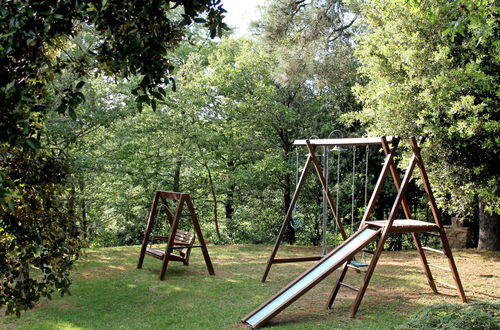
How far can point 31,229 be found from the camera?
9.20 ft

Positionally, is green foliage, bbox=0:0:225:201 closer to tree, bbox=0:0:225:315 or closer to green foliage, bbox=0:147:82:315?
tree, bbox=0:0:225:315

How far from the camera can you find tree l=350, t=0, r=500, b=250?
7957 millimetres

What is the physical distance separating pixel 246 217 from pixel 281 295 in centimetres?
876

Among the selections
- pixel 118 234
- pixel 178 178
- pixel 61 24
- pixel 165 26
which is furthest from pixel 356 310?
pixel 118 234

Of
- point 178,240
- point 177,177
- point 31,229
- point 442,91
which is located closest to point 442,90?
point 442,91

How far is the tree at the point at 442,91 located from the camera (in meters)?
7.96

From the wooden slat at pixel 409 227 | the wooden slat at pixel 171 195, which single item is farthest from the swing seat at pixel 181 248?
the wooden slat at pixel 409 227

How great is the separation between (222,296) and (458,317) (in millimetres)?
3544

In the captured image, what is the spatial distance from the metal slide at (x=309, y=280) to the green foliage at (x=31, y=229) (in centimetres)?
297

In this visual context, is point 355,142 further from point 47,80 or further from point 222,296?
point 47,80

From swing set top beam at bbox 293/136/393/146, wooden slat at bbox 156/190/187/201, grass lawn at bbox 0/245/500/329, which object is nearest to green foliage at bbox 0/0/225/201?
→ grass lawn at bbox 0/245/500/329

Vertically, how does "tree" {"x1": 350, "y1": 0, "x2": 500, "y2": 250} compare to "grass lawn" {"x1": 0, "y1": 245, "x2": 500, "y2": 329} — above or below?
above

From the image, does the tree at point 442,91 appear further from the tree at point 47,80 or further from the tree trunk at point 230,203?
the tree trunk at point 230,203

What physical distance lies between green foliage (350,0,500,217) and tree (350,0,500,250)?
0.02m
